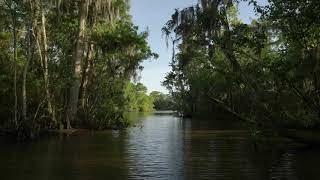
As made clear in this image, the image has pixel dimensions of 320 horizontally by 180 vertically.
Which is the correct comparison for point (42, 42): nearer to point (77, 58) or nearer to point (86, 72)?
point (77, 58)

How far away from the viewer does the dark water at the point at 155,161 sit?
1273 centimetres

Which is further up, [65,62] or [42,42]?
[42,42]

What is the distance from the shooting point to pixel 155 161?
15.6m

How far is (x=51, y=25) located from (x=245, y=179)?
19594mm

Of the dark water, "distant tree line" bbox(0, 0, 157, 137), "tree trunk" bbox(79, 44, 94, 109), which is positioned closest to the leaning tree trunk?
"distant tree line" bbox(0, 0, 157, 137)

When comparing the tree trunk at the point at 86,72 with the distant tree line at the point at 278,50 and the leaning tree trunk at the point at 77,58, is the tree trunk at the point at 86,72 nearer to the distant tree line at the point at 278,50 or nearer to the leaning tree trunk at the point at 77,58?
the leaning tree trunk at the point at 77,58

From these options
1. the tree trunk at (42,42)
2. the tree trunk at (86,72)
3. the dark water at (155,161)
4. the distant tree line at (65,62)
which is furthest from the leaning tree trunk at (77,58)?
the dark water at (155,161)

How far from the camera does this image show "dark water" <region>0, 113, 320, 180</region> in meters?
12.7

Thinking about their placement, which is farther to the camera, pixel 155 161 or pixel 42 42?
pixel 42 42

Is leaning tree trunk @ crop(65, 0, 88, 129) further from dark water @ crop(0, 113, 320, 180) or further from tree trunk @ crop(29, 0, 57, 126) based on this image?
dark water @ crop(0, 113, 320, 180)

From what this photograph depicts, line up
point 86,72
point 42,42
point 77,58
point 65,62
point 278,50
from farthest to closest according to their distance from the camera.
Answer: point 86,72 → point 77,58 → point 65,62 → point 42,42 → point 278,50

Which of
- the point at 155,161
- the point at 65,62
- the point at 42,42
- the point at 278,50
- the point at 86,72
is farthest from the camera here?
the point at 86,72

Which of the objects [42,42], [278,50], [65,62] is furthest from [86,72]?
[278,50]

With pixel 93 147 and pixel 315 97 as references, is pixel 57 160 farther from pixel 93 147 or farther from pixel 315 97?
pixel 315 97
